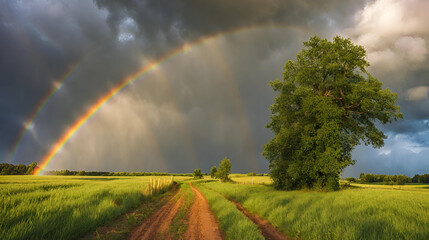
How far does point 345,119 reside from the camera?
25469 mm

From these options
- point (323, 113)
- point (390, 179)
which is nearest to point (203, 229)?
point (323, 113)

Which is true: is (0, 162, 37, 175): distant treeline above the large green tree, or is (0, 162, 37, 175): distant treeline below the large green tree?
below

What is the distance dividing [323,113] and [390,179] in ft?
232

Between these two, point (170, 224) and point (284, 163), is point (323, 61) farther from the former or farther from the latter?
point (170, 224)

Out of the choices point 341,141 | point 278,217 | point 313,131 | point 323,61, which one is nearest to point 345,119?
point 341,141

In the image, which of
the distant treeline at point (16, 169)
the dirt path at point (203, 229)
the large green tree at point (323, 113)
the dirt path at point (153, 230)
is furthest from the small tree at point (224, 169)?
the distant treeline at point (16, 169)

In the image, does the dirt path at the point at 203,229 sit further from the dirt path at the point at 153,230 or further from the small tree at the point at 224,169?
the small tree at the point at 224,169

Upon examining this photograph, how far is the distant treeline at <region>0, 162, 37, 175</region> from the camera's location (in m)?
95.1

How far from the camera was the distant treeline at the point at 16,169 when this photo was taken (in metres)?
95.1

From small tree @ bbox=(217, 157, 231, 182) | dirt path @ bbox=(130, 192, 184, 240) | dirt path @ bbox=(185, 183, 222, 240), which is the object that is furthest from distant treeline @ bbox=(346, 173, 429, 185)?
dirt path @ bbox=(130, 192, 184, 240)

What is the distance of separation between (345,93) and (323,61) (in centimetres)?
486

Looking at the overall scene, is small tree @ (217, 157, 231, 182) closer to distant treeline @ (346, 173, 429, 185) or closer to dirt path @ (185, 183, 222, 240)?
distant treeline @ (346, 173, 429, 185)

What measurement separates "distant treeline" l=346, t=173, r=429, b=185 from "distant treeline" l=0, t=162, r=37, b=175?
148 m

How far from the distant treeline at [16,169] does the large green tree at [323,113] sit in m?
126
